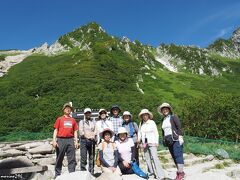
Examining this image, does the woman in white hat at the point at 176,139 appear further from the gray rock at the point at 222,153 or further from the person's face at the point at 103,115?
the gray rock at the point at 222,153

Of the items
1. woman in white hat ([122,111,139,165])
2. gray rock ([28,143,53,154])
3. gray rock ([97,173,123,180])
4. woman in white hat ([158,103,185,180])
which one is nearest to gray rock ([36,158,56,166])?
gray rock ([28,143,53,154])

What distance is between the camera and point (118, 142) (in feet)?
35.4

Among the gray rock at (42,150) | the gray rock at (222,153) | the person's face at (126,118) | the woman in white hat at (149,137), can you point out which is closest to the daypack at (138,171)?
the woman in white hat at (149,137)

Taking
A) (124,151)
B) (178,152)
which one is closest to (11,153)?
(124,151)

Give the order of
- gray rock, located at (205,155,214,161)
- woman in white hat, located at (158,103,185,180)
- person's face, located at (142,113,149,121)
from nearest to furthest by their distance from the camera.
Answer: woman in white hat, located at (158,103,185,180) → person's face, located at (142,113,149,121) → gray rock, located at (205,155,214,161)

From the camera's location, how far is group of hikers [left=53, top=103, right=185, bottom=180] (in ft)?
33.3

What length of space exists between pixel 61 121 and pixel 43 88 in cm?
4650

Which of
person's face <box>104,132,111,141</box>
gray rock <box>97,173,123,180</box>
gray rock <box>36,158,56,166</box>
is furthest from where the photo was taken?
gray rock <box>36,158,56,166</box>

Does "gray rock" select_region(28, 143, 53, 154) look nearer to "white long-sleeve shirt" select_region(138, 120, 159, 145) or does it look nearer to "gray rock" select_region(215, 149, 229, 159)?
"white long-sleeve shirt" select_region(138, 120, 159, 145)

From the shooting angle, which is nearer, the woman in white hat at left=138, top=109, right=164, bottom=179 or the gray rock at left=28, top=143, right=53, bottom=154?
the woman in white hat at left=138, top=109, right=164, bottom=179

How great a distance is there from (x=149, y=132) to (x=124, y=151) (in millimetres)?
913

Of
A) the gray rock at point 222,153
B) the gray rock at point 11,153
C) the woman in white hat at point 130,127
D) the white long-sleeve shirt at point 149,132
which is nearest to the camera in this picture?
the white long-sleeve shirt at point 149,132

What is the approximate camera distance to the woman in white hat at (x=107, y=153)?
10.3m

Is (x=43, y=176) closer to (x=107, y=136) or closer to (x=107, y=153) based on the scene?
(x=107, y=153)
